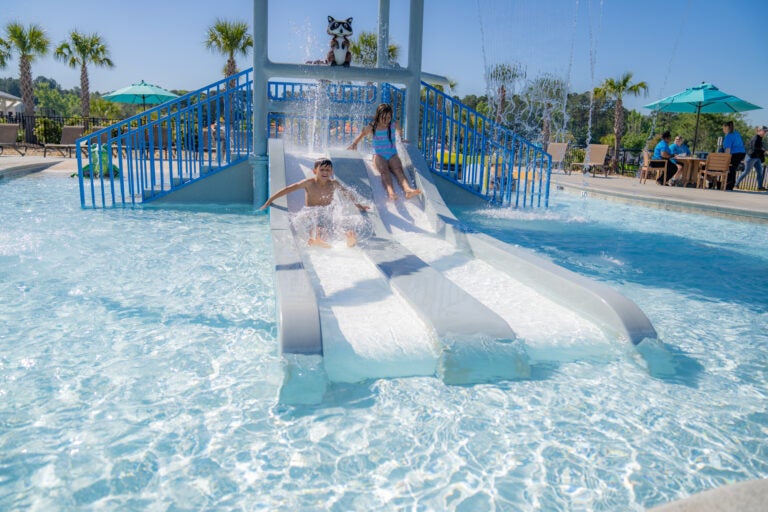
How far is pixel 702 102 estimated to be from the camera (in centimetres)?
1567

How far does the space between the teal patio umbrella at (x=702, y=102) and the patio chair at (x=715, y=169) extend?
49.9 inches

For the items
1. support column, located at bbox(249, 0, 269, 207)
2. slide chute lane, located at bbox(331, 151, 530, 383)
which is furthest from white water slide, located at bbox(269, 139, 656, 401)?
support column, located at bbox(249, 0, 269, 207)

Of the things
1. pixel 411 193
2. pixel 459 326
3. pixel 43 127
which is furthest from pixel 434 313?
pixel 43 127

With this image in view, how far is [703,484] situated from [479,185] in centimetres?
870

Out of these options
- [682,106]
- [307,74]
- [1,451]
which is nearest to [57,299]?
[1,451]

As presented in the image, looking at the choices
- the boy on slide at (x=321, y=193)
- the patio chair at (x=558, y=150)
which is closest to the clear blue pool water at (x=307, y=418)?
the boy on slide at (x=321, y=193)

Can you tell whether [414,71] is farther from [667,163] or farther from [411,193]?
[667,163]

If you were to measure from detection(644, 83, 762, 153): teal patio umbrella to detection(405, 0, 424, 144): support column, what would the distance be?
32.4 ft

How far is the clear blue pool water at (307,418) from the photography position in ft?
7.84

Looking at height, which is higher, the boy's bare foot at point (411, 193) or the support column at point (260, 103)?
the support column at point (260, 103)

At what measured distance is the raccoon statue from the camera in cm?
921

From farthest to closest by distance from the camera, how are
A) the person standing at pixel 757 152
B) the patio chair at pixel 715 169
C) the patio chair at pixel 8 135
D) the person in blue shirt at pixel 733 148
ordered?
the patio chair at pixel 8 135 → the person in blue shirt at pixel 733 148 → the patio chair at pixel 715 169 → the person standing at pixel 757 152

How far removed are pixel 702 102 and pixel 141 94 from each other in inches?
707

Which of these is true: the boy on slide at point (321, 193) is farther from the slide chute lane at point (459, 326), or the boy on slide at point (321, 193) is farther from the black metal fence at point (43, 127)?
the black metal fence at point (43, 127)
